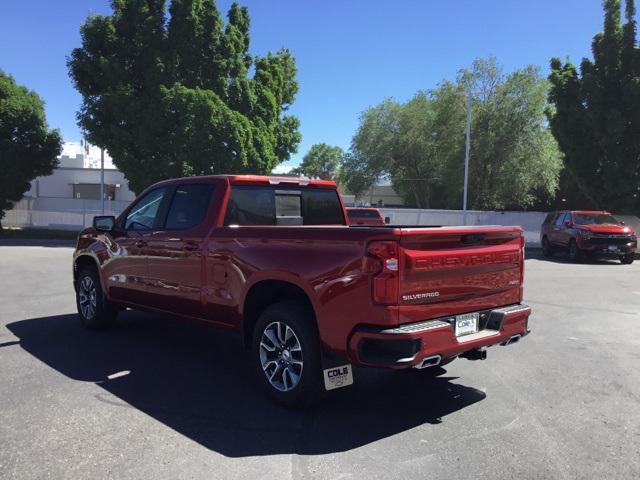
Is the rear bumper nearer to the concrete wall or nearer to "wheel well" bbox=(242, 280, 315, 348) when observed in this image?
"wheel well" bbox=(242, 280, 315, 348)

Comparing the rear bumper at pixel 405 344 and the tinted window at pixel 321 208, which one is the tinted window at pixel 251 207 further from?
the rear bumper at pixel 405 344

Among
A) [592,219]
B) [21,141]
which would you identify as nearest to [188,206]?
[592,219]

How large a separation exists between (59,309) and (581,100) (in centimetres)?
2274

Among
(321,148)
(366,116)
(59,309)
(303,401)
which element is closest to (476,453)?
(303,401)

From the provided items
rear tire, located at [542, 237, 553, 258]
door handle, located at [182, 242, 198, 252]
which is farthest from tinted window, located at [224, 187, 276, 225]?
rear tire, located at [542, 237, 553, 258]

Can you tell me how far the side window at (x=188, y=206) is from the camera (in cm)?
568

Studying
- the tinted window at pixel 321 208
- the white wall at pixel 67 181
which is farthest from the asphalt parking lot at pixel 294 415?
the white wall at pixel 67 181

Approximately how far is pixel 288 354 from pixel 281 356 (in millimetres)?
93

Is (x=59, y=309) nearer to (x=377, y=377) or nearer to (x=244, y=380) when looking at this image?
(x=244, y=380)

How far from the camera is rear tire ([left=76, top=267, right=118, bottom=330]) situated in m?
7.12

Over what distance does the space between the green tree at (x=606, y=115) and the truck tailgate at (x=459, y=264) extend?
20.6 metres

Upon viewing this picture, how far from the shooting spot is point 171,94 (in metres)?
25.3

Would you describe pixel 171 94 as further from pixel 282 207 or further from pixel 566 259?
pixel 282 207

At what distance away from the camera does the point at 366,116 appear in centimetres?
4825
